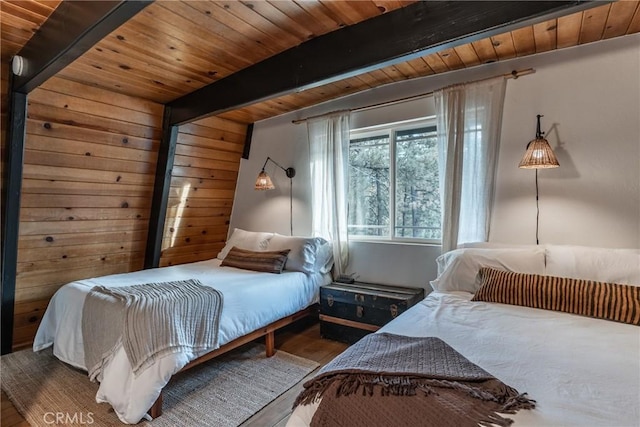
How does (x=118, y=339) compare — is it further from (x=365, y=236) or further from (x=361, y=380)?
(x=365, y=236)

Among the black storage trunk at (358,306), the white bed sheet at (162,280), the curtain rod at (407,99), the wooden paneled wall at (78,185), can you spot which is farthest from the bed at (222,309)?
the curtain rod at (407,99)

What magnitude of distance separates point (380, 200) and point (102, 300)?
2421mm

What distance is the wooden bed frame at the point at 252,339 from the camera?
1.98 metres

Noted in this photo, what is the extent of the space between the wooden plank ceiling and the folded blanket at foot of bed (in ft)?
5.81

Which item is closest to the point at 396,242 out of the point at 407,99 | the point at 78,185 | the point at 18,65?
the point at 407,99

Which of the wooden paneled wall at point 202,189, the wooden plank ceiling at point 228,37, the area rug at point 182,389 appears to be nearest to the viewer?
the wooden plank ceiling at point 228,37

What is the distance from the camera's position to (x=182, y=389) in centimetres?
227

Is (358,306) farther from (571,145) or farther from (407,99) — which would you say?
(571,145)

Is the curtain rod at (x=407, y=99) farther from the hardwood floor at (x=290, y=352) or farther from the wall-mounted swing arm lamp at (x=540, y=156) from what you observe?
the hardwood floor at (x=290, y=352)

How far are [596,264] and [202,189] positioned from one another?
12.0 feet

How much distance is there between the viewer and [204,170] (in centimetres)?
386

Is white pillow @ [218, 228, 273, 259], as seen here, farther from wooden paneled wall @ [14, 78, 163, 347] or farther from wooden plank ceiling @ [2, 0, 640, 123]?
wooden plank ceiling @ [2, 0, 640, 123]

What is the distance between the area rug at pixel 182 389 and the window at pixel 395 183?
56.5 inches

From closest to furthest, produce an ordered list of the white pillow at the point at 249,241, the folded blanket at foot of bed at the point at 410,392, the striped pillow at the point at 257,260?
1. the folded blanket at foot of bed at the point at 410,392
2. the striped pillow at the point at 257,260
3. the white pillow at the point at 249,241
